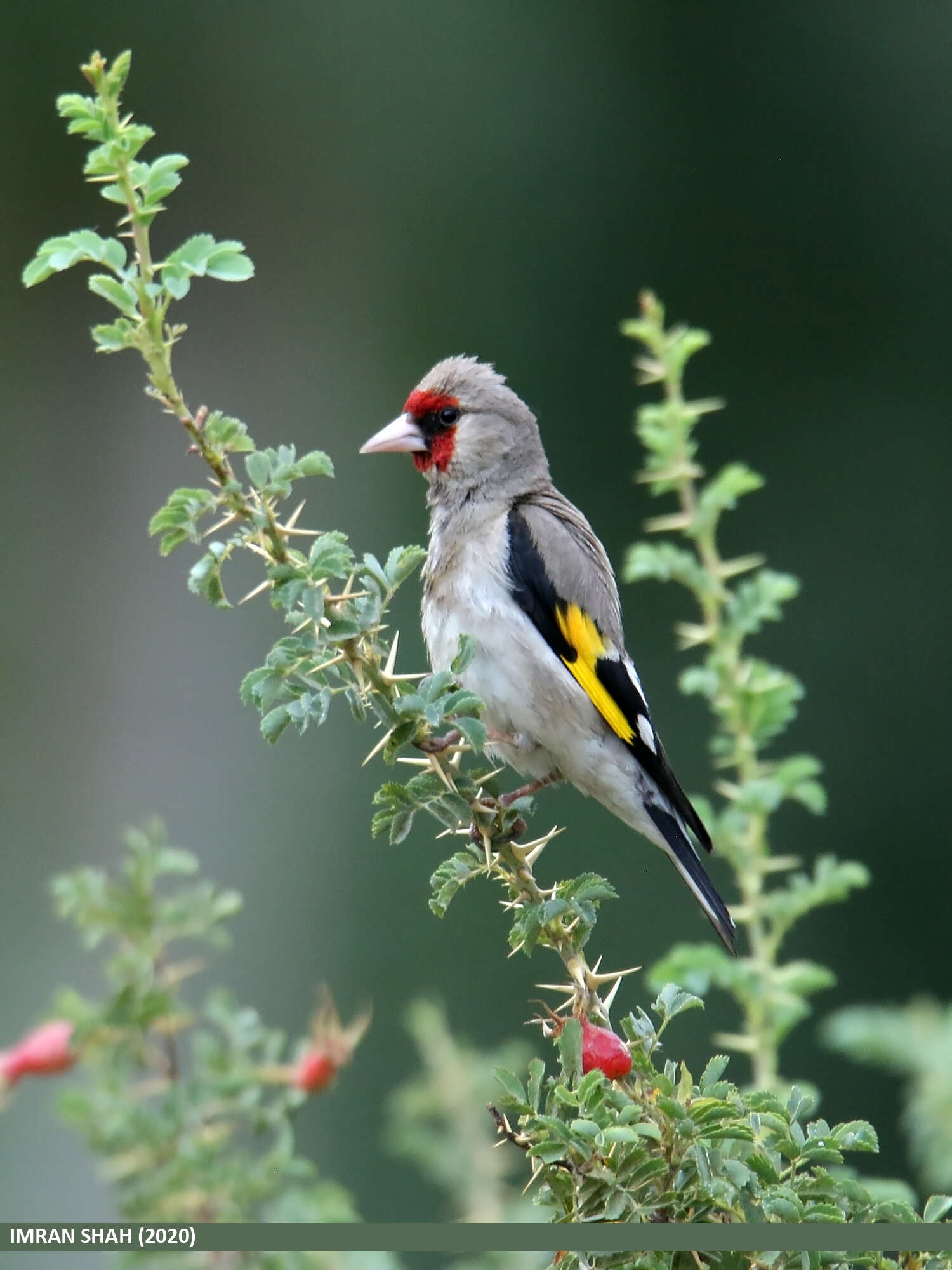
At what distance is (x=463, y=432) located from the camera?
3020 millimetres

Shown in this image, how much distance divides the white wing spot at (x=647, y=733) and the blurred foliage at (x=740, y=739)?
66 centimetres

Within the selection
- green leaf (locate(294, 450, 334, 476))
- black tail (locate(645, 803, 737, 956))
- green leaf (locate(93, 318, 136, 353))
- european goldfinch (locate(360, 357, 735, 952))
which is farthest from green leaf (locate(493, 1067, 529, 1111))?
european goldfinch (locate(360, 357, 735, 952))

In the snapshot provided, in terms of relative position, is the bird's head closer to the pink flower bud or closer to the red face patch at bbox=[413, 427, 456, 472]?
the red face patch at bbox=[413, 427, 456, 472]

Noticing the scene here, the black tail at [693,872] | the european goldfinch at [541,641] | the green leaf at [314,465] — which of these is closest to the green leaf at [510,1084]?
the green leaf at [314,465]

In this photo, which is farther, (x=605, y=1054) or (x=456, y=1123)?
(x=456, y=1123)

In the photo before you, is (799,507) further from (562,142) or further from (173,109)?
(173,109)

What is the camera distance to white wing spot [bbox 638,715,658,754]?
9.04ft

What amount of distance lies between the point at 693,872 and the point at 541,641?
0.45 m

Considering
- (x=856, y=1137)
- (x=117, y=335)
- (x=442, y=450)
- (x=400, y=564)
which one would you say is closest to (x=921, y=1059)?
(x=856, y=1137)

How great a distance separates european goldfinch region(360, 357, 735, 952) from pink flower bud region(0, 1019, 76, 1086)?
127 cm

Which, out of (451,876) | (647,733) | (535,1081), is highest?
(647,733)

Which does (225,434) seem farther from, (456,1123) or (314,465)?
(456,1123)

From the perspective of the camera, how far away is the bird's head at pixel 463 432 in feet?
9.86

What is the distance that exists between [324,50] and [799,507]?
3102 mm
